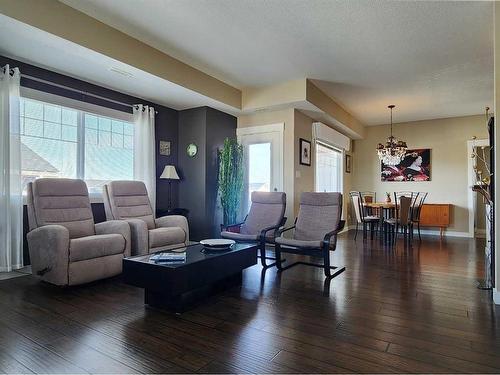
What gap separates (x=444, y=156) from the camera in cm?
730

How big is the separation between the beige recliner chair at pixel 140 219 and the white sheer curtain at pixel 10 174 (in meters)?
0.95

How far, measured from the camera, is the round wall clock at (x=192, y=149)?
17.9 feet

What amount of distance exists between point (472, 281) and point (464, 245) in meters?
2.87

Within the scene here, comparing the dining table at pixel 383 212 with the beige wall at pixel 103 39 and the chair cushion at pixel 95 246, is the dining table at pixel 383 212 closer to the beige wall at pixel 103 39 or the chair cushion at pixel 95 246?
the beige wall at pixel 103 39

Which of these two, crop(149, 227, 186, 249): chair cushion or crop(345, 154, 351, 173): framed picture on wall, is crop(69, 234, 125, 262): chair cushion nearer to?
crop(149, 227, 186, 249): chair cushion

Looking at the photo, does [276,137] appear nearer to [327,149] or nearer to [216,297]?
[327,149]

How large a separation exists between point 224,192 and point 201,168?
0.58 metres

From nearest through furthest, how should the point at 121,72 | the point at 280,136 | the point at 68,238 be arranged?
1. the point at 68,238
2. the point at 121,72
3. the point at 280,136

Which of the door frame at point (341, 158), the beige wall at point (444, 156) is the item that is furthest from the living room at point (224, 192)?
the beige wall at point (444, 156)

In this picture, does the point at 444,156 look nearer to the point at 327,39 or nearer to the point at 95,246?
the point at 327,39

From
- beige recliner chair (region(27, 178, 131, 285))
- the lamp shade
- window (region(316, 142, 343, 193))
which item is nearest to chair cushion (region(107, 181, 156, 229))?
beige recliner chair (region(27, 178, 131, 285))

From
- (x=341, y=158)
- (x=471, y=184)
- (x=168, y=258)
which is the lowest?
(x=168, y=258)

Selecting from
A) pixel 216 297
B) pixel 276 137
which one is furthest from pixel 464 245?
pixel 216 297

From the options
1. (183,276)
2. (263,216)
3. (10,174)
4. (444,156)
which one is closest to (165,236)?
(263,216)
